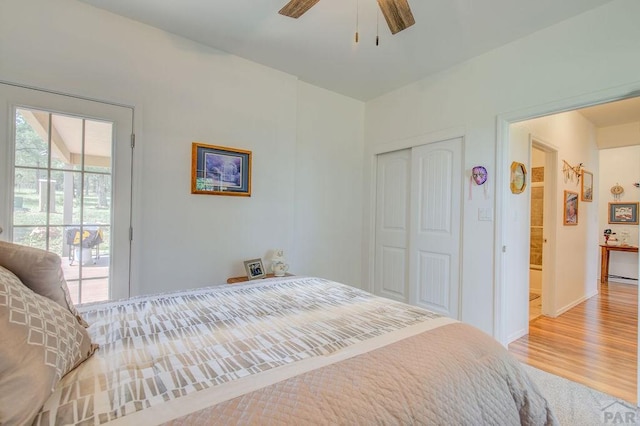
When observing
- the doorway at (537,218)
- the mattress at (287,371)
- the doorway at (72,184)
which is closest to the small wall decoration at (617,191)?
the doorway at (537,218)

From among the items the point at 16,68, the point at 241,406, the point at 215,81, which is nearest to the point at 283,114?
the point at 215,81

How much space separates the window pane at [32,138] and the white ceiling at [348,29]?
93 cm

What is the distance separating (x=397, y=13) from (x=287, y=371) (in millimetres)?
1791

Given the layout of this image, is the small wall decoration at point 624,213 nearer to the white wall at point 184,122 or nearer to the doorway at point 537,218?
the doorway at point 537,218

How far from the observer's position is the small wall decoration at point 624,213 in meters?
5.34

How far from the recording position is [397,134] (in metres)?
3.46

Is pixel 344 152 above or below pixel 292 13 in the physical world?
below

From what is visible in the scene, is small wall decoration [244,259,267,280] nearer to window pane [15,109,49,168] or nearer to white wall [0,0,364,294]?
white wall [0,0,364,294]

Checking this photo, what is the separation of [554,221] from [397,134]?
2.12 m

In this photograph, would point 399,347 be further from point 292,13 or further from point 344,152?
point 344,152

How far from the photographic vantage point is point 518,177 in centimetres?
281

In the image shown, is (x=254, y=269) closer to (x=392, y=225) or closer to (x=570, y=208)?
A: (x=392, y=225)

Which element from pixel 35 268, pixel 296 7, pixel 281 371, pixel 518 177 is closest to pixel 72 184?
pixel 35 268

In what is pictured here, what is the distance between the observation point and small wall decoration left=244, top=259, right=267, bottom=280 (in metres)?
2.63
